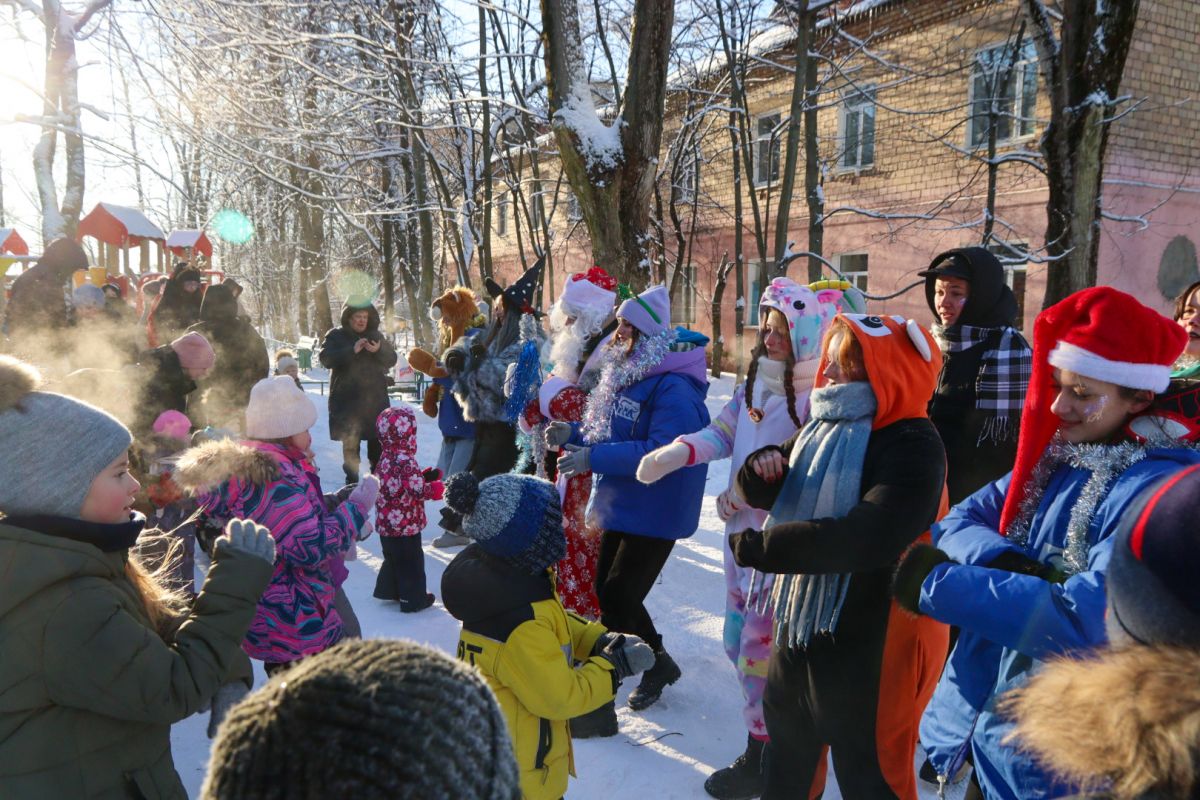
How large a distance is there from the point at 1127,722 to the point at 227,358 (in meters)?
7.23

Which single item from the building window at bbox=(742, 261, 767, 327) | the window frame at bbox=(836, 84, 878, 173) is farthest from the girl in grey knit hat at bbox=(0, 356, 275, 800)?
the building window at bbox=(742, 261, 767, 327)

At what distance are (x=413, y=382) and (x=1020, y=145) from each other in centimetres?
1305

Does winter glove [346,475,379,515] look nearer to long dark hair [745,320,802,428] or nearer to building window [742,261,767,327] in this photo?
long dark hair [745,320,802,428]

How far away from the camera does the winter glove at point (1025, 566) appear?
1.66 metres

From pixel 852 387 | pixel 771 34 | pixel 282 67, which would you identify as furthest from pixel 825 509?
pixel 771 34

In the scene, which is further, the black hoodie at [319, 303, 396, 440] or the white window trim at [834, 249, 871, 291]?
the white window trim at [834, 249, 871, 291]

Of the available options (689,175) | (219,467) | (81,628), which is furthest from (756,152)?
(81,628)

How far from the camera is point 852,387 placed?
2.17 m

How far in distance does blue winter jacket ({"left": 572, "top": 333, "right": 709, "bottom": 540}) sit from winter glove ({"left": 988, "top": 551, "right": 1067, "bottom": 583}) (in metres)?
1.82

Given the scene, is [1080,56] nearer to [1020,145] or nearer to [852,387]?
[852,387]

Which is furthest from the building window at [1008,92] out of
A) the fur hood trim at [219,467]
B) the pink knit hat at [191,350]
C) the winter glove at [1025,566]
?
the fur hood trim at [219,467]

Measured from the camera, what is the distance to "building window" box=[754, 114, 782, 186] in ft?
59.1

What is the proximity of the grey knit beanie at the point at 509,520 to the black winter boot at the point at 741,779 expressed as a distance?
1.35 metres

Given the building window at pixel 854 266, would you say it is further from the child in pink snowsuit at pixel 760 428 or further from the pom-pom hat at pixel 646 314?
the child in pink snowsuit at pixel 760 428
